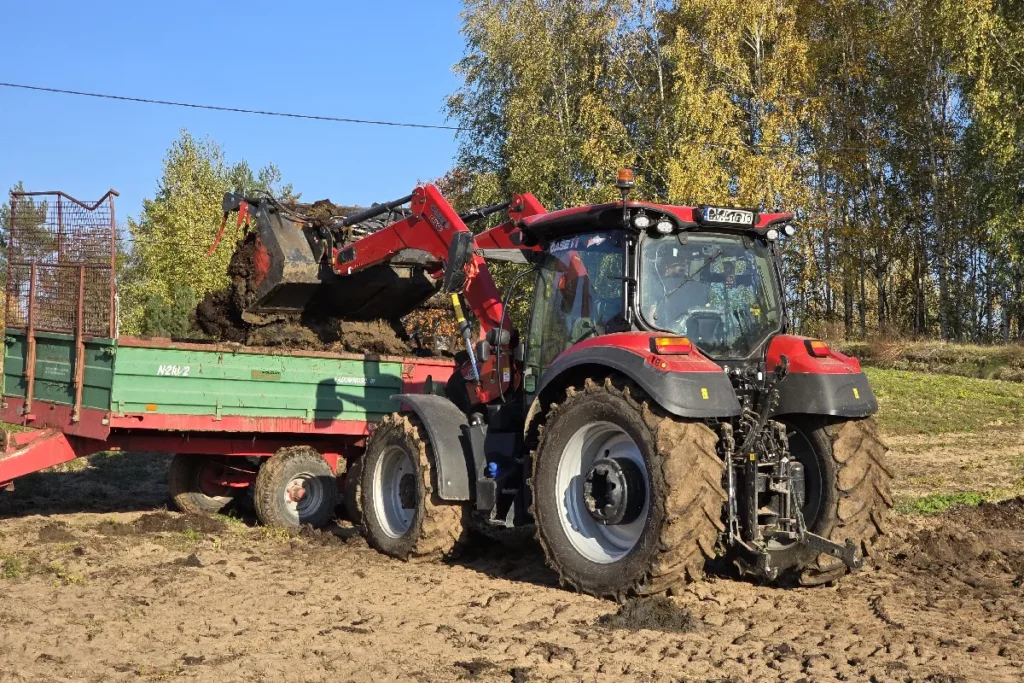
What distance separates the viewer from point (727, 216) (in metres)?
6.76

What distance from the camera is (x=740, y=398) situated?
6574mm

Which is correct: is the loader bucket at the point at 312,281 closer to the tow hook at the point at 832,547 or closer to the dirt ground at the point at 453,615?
the dirt ground at the point at 453,615

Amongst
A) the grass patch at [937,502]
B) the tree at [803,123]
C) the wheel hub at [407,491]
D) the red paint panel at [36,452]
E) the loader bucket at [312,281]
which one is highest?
the tree at [803,123]

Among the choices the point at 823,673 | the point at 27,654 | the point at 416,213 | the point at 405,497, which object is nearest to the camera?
the point at 823,673

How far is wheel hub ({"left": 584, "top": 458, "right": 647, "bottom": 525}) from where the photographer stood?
6.24 m

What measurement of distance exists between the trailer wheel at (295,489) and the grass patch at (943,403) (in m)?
9.66

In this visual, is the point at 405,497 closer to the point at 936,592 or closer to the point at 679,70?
the point at 936,592

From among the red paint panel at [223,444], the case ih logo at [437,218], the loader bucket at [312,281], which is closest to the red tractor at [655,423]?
the case ih logo at [437,218]

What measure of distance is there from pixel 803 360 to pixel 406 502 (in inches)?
122

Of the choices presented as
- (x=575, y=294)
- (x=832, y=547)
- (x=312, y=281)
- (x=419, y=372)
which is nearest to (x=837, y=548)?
(x=832, y=547)

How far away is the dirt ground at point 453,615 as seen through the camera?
4.97 meters

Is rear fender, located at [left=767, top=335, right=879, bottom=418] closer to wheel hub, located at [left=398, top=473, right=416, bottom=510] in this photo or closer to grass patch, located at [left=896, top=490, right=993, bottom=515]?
wheel hub, located at [left=398, top=473, right=416, bottom=510]

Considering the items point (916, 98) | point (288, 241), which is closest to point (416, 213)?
point (288, 241)

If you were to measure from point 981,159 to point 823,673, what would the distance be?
25354 millimetres
